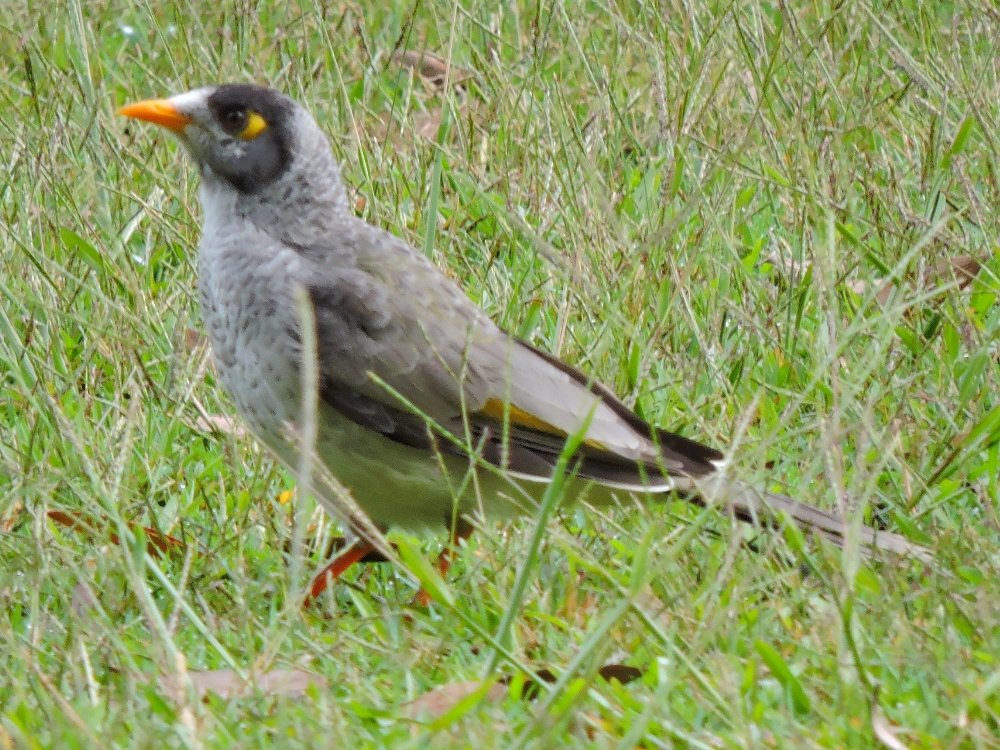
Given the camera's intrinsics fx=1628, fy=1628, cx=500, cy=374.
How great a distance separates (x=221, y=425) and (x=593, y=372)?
2305 millimetres

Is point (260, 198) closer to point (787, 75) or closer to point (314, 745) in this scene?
point (314, 745)

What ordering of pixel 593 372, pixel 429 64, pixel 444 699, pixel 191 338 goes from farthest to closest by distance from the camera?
pixel 429 64 → pixel 191 338 → pixel 444 699 → pixel 593 372

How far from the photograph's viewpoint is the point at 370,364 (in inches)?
167

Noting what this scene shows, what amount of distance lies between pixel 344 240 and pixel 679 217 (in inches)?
64.4

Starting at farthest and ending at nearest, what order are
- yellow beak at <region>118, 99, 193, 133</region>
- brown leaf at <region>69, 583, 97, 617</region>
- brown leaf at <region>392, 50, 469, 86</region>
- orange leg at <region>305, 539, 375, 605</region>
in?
brown leaf at <region>392, 50, 469, 86</region>, yellow beak at <region>118, 99, 193, 133</region>, orange leg at <region>305, 539, 375, 605</region>, brown leaf at <region>69, 583, 97, 617</region>

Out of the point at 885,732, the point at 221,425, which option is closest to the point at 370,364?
the point at 221,425

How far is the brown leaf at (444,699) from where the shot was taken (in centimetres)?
309

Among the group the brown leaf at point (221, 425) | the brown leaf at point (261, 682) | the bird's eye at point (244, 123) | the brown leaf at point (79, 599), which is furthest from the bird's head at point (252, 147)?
the brown leaf at point (261, 682)

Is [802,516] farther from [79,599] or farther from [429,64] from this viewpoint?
[429,64]

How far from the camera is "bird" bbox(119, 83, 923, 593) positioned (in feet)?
13.4

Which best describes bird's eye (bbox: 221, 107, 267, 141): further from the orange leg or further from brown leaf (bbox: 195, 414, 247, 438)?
the orange leg

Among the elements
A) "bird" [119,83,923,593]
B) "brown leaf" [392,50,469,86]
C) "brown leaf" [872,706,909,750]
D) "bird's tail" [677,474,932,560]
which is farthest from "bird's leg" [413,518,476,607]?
"brown leaf" [392,50,469,86]

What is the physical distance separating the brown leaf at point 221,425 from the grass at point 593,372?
0.04 meters

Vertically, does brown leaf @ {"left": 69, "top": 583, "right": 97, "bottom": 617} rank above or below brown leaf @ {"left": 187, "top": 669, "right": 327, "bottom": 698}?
below
